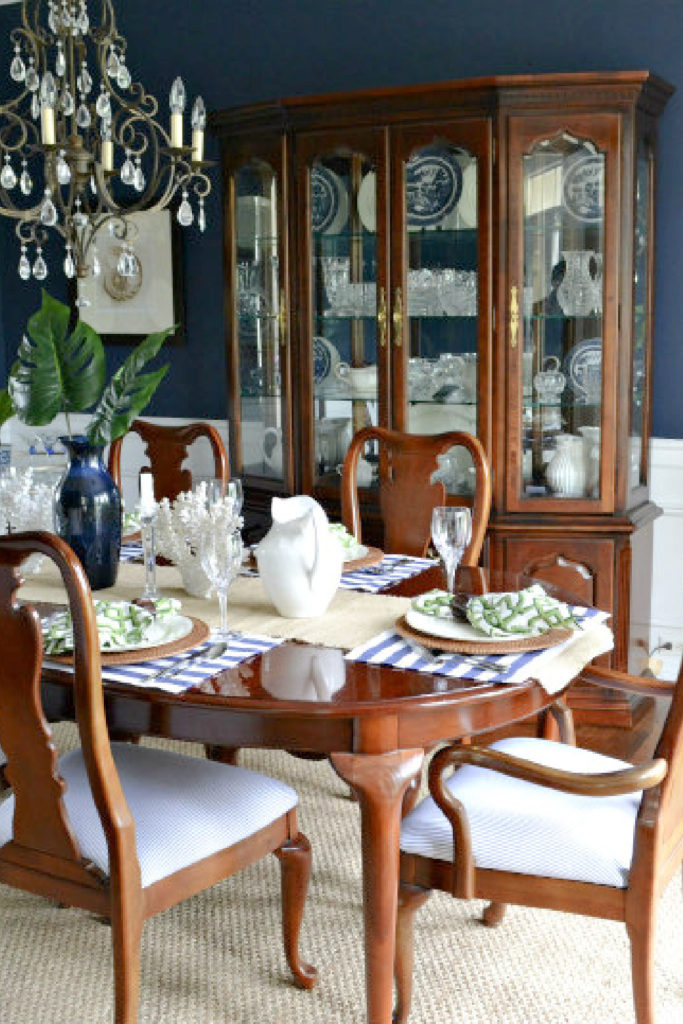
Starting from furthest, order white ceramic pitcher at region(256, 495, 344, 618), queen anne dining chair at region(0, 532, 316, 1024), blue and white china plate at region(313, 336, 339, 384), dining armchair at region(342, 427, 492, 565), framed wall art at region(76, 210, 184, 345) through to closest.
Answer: framed wall art at region(76, 210, 184, 345), blue and white china plate at region(313, 336, 339, 384), dining armchair at region(342, 427, 492, 565), white ceramic pitcher at region(256, 495, 344, 618), queen anne dining chair at region(0, 532, 316, 1024)

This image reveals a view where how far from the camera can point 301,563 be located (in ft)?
7.47

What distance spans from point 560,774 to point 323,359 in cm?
234

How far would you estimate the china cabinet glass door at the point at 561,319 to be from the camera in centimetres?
350

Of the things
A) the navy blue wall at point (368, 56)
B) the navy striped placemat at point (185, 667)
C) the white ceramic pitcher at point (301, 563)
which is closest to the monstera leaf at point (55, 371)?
the white ceramic pitcher at point (301, 563)

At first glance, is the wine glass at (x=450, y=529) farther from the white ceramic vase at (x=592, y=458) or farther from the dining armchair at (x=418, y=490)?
the white ceramic vase at (x=592, y=458)

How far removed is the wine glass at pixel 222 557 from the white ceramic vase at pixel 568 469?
1652 millimetres

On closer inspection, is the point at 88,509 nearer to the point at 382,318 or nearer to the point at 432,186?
A: the point at 382,318

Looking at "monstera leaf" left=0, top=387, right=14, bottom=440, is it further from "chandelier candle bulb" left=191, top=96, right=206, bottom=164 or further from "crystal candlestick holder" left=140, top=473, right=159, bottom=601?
"chandelier candle bulb" left=191, top=96, right=206, bottom=164

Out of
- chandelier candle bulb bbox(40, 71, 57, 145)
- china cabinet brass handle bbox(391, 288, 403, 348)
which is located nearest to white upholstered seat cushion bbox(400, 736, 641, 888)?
chandelier candle bulb bbox(40, 71, 57, 145)

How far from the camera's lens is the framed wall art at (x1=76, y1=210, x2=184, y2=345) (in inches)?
186

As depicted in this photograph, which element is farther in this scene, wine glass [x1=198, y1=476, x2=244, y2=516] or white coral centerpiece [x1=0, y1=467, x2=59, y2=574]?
white coral centerpiece [x1=0, y1=467, x2=59, y2=574]

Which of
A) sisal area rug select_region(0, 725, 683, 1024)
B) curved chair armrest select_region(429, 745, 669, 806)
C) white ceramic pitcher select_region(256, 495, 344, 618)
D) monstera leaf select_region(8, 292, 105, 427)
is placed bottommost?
sisal area rug select_region(0, 725, 683, 1024)

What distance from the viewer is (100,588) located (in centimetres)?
256

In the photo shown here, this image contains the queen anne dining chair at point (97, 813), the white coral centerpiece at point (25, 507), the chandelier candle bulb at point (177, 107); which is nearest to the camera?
the queen anne dining chair at point (97, 813)
